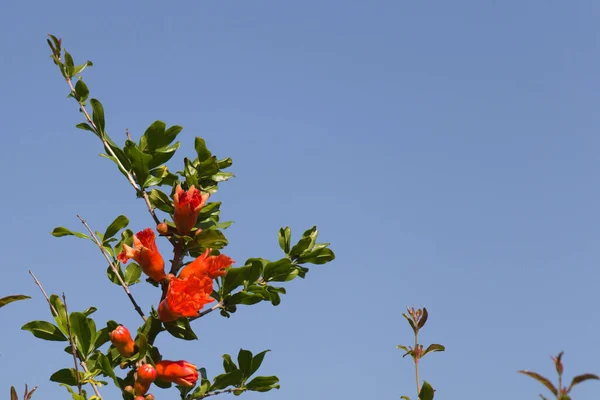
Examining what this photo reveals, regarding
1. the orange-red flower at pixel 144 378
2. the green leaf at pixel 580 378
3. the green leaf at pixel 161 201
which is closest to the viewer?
the green leaf at pixel 580 378

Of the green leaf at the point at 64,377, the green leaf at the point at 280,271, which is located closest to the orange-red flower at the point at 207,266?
the green leaf at the point at 280,271

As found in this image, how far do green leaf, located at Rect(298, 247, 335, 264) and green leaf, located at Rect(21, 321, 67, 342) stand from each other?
3.36ft

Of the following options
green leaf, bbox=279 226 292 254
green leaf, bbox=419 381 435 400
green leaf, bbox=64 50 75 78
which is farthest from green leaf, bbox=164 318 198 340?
green leaf, bbox=64 50 75 78

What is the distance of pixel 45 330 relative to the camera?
265 centimetres

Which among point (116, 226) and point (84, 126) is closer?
point (116, 226)

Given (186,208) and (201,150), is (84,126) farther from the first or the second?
(186,208)

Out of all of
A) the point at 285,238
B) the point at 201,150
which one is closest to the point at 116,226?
the point at 201,150

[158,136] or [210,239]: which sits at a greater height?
[158,136]

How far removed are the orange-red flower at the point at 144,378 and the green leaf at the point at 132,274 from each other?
437mm

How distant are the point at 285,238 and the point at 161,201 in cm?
56

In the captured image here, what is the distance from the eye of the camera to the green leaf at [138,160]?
110 inches

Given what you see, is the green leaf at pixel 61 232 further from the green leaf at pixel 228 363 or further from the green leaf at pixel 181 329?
the green leaf at pixel 228 363

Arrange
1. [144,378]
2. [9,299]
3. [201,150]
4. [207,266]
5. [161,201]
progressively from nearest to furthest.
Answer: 1. [9,299]
2. [144,378]
3. [207,266]
4. [161,201]
5. [201,150]

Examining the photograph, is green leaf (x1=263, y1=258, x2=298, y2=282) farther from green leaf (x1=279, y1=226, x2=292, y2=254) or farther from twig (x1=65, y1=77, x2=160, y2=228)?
twig (x1=65, y1=77, x2=160, y2=228)
